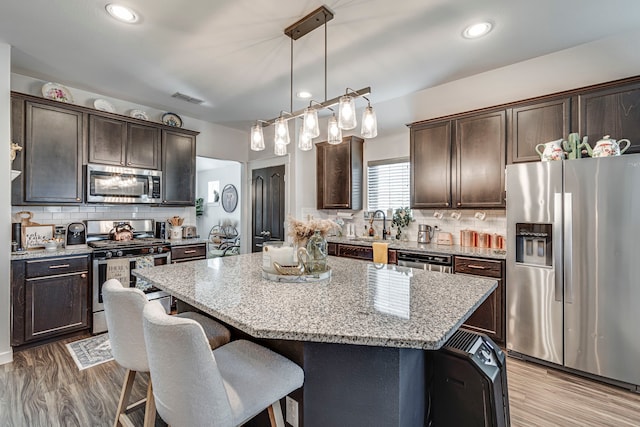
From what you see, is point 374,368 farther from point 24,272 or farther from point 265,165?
point 265,165

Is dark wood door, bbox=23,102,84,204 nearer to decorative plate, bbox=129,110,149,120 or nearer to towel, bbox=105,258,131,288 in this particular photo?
decorative plate, bbox=129,110,149,120

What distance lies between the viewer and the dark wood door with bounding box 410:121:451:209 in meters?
3.46

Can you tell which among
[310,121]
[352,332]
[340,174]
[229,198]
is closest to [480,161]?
[340,174]

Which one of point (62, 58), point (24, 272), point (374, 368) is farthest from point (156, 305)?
point (62, 58)

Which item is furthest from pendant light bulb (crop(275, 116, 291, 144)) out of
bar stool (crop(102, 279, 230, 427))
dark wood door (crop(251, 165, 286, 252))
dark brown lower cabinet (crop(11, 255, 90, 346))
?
dark wood door (crop(251, 165, 286, 252))

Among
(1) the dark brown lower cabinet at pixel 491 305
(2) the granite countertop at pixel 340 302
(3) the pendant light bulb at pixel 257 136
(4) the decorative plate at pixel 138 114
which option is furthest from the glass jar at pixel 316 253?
(4) the decorative plate at pixel 138 114

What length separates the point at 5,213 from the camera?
8.55 feet

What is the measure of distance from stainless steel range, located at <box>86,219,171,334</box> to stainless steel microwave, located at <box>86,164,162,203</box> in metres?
0.41

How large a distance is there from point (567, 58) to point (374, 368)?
3.25 m

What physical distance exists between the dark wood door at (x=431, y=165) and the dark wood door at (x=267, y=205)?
83.5 inches

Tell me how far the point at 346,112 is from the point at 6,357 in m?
3.48

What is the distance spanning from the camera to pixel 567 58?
2.77 meters

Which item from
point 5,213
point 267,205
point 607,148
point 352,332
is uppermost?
point 607,148

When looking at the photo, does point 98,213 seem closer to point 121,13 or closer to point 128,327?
point 121,13
